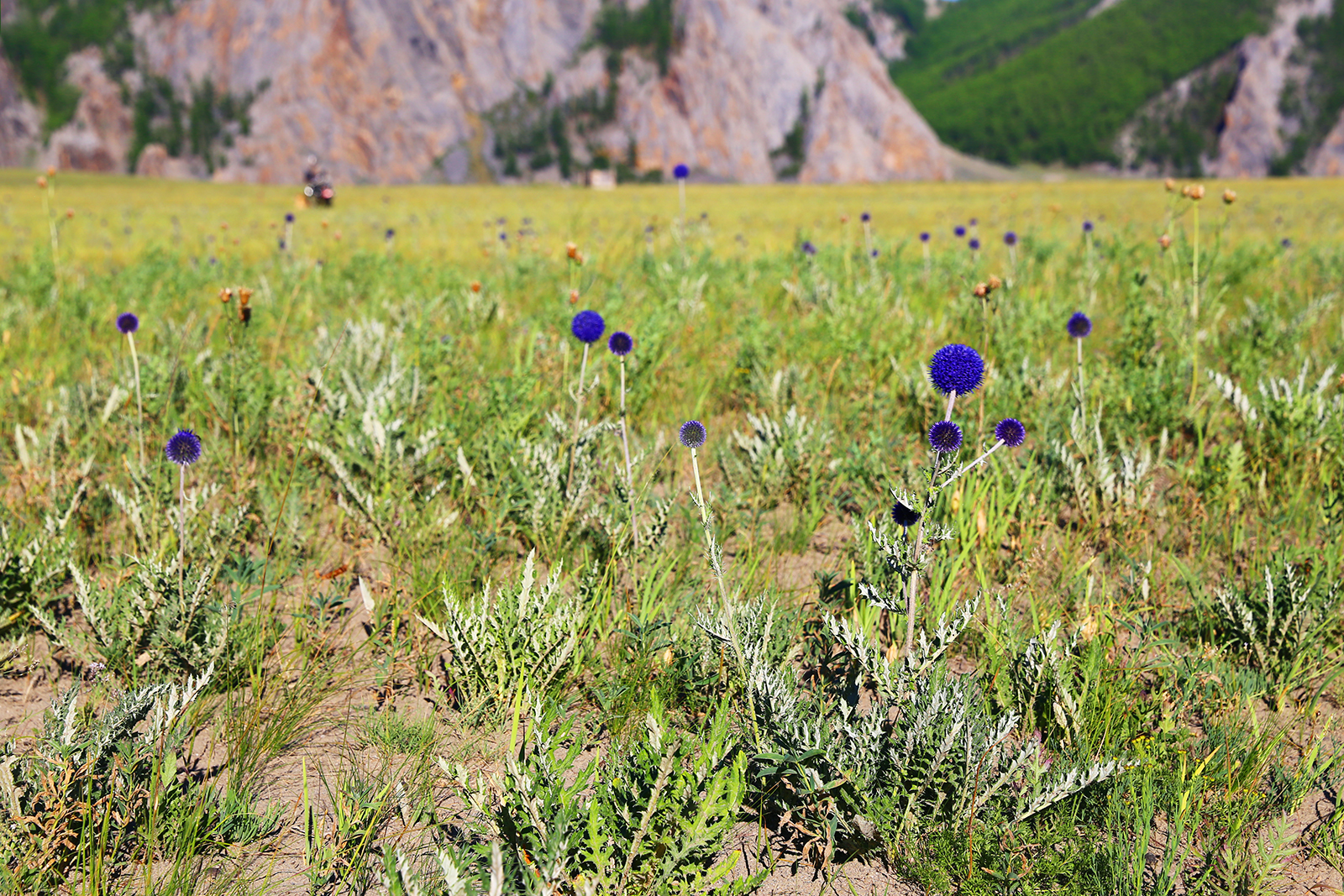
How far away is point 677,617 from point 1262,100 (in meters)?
201

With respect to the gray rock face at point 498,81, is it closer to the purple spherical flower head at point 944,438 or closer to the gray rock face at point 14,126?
the gray rock face at point 14,126

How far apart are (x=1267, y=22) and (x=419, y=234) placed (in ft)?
675

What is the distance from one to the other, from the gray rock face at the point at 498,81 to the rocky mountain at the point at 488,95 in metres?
0.27

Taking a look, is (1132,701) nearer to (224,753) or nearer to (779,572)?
(779,572)

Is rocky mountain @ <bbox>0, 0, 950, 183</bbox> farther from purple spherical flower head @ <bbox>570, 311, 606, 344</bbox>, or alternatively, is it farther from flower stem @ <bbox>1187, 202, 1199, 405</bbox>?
purple spherical flower head @ <bbox>570, 311, 606, 344</bbox>

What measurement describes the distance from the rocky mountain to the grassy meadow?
115m

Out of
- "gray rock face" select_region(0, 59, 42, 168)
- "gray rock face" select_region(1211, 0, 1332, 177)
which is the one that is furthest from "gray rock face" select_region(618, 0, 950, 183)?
"gray rock face" select_region(0, 59, 42, 168)

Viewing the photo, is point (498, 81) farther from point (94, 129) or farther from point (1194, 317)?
point (1194, 317)

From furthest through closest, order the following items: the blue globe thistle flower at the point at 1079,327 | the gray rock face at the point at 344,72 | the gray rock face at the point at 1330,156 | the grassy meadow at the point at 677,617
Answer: the gray rock face at the point at 1330,156 < the gray rock face at the point at 344,72 < the blue globe thistle flower at the point at 1079,327 < the grassy meadow at the point at 677,617

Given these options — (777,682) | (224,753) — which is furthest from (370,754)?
(777,682)

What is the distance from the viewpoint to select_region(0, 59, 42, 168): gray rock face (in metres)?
118

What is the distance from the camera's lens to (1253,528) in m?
3.08

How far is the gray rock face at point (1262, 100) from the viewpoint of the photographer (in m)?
153

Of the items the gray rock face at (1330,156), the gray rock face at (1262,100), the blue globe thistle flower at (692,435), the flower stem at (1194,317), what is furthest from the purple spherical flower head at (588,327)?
the gray rock face at (1262,100)
